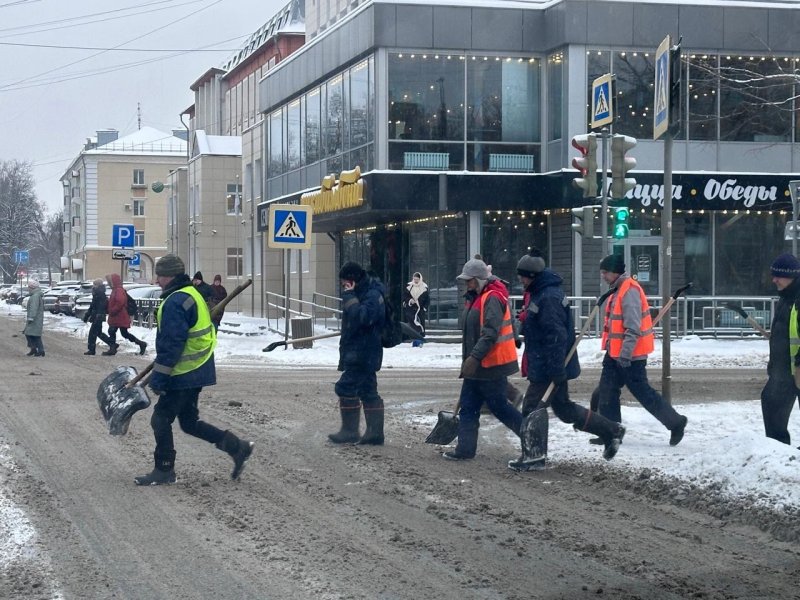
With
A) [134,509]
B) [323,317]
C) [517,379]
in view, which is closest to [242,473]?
[134,509]

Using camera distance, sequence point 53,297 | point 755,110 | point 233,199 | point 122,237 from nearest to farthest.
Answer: point 755,110
point 122,237
point 233,199
point 53,297

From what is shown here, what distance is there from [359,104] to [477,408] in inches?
819

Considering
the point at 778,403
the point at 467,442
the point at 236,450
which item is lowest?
the point at 467,442

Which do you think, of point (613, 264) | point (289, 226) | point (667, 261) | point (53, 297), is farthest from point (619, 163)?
point (53, 297)

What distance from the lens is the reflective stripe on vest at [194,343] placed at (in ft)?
28.5

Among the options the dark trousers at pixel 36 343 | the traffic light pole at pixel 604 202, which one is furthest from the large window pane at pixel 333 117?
the traffic light pole at pixel 604 202

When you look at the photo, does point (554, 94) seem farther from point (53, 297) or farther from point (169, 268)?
point (53, 297)

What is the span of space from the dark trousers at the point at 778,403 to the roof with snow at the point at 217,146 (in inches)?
1671

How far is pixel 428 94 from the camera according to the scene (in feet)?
92.7

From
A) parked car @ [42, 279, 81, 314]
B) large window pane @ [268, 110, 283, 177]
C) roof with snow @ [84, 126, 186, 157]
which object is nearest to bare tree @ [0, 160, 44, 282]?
roof with snow @ [84, 126, 186, 157]

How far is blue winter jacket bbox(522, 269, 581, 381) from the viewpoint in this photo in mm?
9633

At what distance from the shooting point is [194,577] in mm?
6078

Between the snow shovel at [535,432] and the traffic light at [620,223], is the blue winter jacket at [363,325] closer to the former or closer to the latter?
the snow shovel at [535,432]

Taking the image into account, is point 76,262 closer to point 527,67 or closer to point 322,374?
point 527,67
